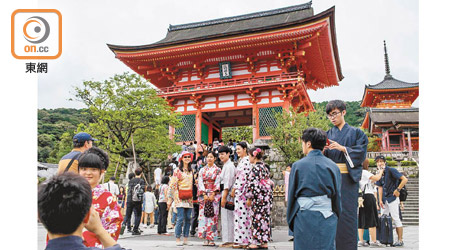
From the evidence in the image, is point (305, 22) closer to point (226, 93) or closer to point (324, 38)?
point (324, 38)

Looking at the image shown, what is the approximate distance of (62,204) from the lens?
53.6 inches

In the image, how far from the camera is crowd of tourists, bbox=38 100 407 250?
1.40 meters

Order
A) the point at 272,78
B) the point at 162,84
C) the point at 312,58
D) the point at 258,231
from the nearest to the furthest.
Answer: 1. the point at 258,231
2. the point at 272,78
3. the point at 312,58
4. the point at 162,84

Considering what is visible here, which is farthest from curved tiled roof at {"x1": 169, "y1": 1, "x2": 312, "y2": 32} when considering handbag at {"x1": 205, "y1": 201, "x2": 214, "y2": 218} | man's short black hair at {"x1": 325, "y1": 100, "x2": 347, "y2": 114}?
man's short black hair at {"x1": 325, "y1": 100, "x2": 347, "y2": 114}

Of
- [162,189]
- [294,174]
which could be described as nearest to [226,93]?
[162,189]

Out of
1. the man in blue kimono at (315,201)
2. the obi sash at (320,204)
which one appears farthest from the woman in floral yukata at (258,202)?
the obi sash at (320,204)

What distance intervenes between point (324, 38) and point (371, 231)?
11.8 meters

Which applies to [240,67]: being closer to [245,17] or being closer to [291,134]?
[245,17]

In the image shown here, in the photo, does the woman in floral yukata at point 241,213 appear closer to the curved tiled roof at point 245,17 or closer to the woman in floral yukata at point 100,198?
the woman in floral yukata at point 100,198

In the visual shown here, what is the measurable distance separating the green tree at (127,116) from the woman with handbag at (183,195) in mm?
6439

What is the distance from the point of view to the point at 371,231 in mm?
5867

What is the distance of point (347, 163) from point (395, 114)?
23.3 meters

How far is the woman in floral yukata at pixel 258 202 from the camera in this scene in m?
4.96

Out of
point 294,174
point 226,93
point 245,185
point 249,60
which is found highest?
point 249,60
